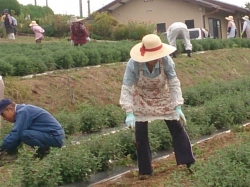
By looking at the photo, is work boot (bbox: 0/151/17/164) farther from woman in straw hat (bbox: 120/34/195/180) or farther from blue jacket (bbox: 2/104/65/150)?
woman in straw hat (bbox: 120/34/195/180)

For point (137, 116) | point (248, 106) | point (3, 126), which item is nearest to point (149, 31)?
point (248, 106)

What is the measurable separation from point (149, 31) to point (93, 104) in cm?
1768

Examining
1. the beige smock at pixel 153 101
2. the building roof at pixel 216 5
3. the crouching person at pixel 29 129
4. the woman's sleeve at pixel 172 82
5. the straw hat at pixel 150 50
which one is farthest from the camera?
the building roof at pixel 216 5

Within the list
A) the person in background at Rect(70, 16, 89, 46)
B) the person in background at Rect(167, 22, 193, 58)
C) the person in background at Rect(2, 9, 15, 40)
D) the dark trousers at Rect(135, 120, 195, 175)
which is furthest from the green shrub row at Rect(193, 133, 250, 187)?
the person in background at Rect(2, 9, 15, 40)

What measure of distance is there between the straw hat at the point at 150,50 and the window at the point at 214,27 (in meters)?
29.7

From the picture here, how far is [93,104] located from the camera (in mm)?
11188

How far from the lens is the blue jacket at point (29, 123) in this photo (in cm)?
624

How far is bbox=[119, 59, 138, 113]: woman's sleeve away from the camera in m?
5.54

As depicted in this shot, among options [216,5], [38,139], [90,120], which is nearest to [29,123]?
[38,139]

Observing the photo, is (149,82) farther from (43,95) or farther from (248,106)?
(43,95)

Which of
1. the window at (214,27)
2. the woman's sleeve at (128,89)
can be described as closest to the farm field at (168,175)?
→ the woman's sleeve at (128,89)

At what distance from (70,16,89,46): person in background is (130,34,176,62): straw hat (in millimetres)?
10444

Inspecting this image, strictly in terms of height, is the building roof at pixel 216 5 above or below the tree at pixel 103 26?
above

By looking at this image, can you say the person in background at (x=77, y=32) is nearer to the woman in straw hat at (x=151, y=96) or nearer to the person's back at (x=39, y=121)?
the person's back at (x=39, y=121)
